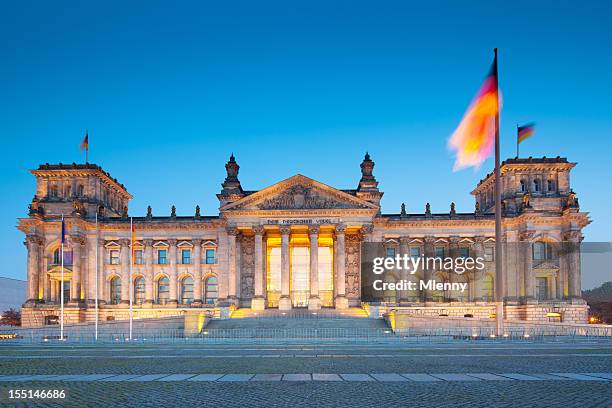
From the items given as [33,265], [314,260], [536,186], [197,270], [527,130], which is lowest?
[197,270]

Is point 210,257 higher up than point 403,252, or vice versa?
point 403,252

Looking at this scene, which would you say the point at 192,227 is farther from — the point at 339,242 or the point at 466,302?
the point at 466,302

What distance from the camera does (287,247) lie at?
2921 inches

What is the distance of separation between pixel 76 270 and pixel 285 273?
86.9ft

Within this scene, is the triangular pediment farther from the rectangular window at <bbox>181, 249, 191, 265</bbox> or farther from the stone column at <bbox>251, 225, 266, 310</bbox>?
the rectangular window at <bbox>181, 249, 191, 265</bbox>

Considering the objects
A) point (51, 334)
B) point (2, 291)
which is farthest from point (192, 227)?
point (2, 291)

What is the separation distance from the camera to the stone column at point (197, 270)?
81.5m

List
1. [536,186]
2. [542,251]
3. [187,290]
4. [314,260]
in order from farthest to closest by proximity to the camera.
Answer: [187,290] → [536,186] → [542,251] → [314,260]

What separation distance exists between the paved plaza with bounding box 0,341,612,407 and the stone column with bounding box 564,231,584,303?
5147 centimetres

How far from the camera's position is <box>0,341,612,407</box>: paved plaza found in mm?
14945

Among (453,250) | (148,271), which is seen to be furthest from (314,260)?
(148,271)

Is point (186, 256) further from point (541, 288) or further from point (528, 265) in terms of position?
point (541, 288)

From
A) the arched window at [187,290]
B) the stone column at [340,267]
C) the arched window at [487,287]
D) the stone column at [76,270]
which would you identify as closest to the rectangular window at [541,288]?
the arched window at [487,287]

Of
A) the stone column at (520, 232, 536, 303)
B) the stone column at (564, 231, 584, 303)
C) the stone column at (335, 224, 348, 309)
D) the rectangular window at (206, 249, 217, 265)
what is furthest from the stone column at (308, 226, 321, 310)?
the stone column at (564, 231, 584, 303)
